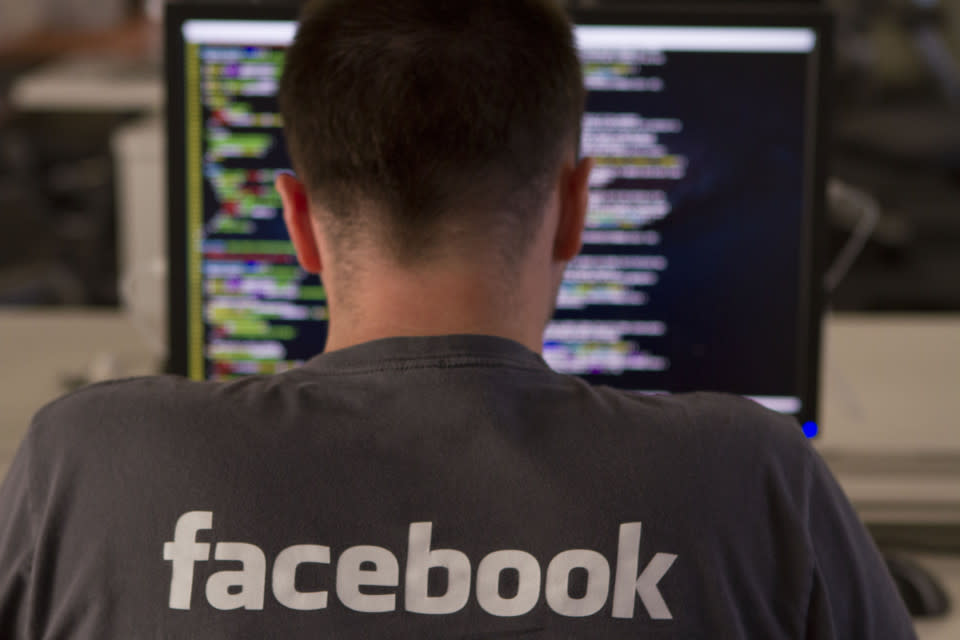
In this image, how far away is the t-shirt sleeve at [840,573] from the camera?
72cm

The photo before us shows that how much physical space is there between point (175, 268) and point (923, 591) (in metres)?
0.88

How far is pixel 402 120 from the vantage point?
74cm

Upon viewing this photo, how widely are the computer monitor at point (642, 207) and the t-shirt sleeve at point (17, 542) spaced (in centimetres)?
54

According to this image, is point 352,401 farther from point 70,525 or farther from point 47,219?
point 47,219

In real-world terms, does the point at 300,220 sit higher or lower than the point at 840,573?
higher

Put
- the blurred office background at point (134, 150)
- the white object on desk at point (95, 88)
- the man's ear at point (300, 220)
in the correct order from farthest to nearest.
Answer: the white object on desk at point (95, 88)
the blurred office background at point (134, 150)
the man's ear at point (300, 220)

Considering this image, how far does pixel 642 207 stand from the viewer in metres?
1.22

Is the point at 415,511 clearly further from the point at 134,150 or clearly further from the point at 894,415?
the point at 134,150

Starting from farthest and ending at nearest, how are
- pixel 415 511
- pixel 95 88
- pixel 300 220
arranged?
pixel 95 88, pixel 300 220, pixel 415 511

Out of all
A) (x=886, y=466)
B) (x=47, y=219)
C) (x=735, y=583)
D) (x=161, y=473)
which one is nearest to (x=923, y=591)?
(x=886, y=466)

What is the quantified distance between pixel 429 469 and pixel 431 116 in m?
0.23

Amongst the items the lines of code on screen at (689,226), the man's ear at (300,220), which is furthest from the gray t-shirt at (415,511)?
the lines of code on screen at (689,226)

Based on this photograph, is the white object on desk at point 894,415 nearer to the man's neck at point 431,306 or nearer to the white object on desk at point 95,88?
the man's neck at point 431,306

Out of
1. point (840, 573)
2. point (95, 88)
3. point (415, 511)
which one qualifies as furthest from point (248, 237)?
point (95, 88)
